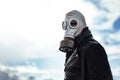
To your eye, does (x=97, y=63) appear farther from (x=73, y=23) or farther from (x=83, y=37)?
(x=73, y=23)

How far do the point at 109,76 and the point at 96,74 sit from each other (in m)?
0.41

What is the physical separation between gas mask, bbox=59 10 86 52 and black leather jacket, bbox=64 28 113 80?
303 mm

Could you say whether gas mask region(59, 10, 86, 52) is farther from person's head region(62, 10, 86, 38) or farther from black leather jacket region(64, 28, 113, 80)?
black leather jacket region(64, 28, 113, 80)

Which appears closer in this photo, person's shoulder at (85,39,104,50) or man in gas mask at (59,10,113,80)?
man in gas mask at (59,10,113,80)

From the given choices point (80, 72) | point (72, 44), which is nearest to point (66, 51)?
point (72, 44)

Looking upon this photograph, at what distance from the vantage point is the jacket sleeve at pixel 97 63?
35.6ft

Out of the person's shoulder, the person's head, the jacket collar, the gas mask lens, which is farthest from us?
the gas mask lens

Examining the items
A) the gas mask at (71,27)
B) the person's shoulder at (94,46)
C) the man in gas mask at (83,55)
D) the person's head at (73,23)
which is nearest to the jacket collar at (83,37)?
the man in gas mask at (83,55)

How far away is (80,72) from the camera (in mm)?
11172

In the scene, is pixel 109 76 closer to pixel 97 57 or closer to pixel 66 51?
pixel 97 57

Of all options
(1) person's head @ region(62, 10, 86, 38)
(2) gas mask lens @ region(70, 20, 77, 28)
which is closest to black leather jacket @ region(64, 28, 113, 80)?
(1) person's head @ region(62, 10, 86, 38)

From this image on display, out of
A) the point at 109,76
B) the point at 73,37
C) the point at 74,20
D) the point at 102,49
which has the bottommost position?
the point at 109,76

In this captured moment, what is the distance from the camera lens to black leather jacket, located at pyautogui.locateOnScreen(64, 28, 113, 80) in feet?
35.7

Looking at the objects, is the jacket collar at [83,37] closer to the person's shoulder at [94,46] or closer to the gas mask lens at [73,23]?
the person's shoulder at [94,46]
